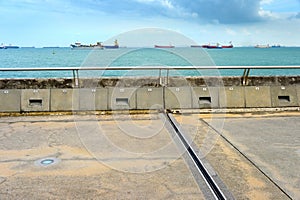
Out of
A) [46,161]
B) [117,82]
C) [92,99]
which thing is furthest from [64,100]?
[46,161]

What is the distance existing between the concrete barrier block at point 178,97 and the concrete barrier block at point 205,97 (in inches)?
7.1

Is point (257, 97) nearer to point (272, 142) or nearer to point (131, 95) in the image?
point (272, 142)

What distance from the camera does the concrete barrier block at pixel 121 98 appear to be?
827 cm

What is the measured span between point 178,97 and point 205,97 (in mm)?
843

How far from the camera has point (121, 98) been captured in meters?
8.45

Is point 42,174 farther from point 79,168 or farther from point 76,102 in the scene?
point 76,102

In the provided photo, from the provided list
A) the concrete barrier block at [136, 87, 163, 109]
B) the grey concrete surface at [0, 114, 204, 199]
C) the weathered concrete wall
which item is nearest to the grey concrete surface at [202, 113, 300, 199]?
the grey concrete surface at [0, 114, 204, 199]

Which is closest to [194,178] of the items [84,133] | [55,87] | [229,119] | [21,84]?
[84,133]

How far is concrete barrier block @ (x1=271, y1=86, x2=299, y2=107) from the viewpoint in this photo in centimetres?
857

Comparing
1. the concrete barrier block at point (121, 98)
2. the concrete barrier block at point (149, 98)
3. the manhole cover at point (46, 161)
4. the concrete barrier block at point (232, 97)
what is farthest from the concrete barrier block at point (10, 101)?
the concrete barrier block at point (232, 97)

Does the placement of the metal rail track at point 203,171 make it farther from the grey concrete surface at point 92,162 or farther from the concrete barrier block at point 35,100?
the concrete barrier block at point 35,100

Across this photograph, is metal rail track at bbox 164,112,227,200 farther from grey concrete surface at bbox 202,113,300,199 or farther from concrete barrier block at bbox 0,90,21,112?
concrete barrier block at bbox 0,90,21,112

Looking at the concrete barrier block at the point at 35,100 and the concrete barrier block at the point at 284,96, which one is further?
the concrete barrier block at the point at 284,96

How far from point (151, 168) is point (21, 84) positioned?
21.5ft
